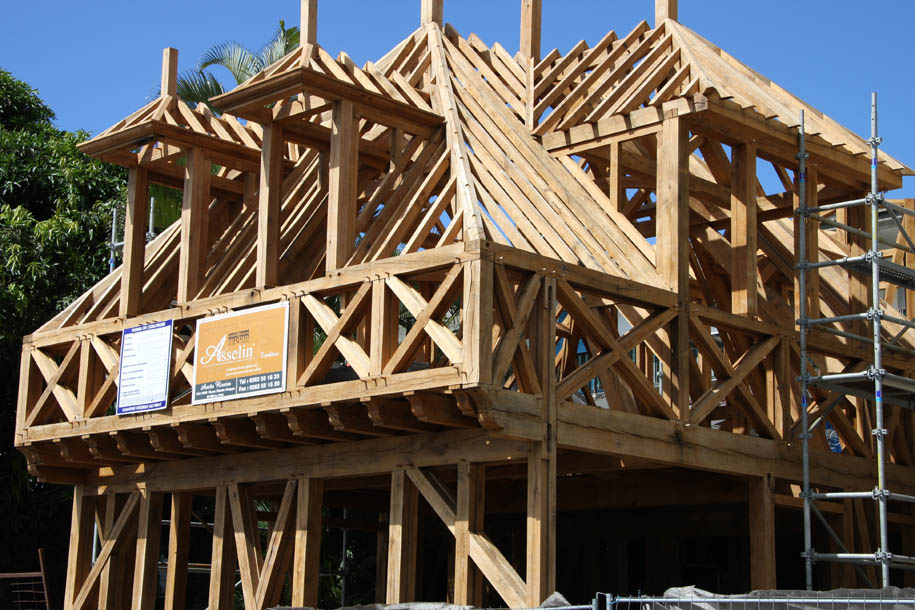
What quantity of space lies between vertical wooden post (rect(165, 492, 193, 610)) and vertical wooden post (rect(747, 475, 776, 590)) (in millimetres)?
6934

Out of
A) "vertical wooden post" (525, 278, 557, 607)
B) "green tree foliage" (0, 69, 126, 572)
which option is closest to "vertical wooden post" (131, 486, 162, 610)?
"vertical wooden post" (525, 278, 557, 607)

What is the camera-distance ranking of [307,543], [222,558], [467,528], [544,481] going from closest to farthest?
1. [544,481]
2. [467,528]
3. [307,543]
4. [222,558]

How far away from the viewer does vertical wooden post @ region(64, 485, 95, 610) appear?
57.8 feet

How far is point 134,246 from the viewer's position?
55.9 ft

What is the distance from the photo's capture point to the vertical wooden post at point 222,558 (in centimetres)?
1566

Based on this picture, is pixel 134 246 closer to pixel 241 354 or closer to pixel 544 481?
pixel 241 354

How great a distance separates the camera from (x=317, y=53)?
15242mm

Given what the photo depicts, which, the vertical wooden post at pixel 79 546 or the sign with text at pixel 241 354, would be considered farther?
the vertical wooden post at pixel 79 546

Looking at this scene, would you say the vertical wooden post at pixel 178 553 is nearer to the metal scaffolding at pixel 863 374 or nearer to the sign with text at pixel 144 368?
the sign with text at pixel 144 368

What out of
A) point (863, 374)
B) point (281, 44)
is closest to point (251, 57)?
point (281, 44)

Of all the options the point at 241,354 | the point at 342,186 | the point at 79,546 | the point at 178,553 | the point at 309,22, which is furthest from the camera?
the point at 79,546

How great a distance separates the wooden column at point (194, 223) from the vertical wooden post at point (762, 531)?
716cm

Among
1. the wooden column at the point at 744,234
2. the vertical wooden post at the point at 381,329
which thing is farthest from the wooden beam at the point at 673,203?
the vertical wooden post at the point at 381,329

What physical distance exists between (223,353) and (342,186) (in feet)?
7.54
